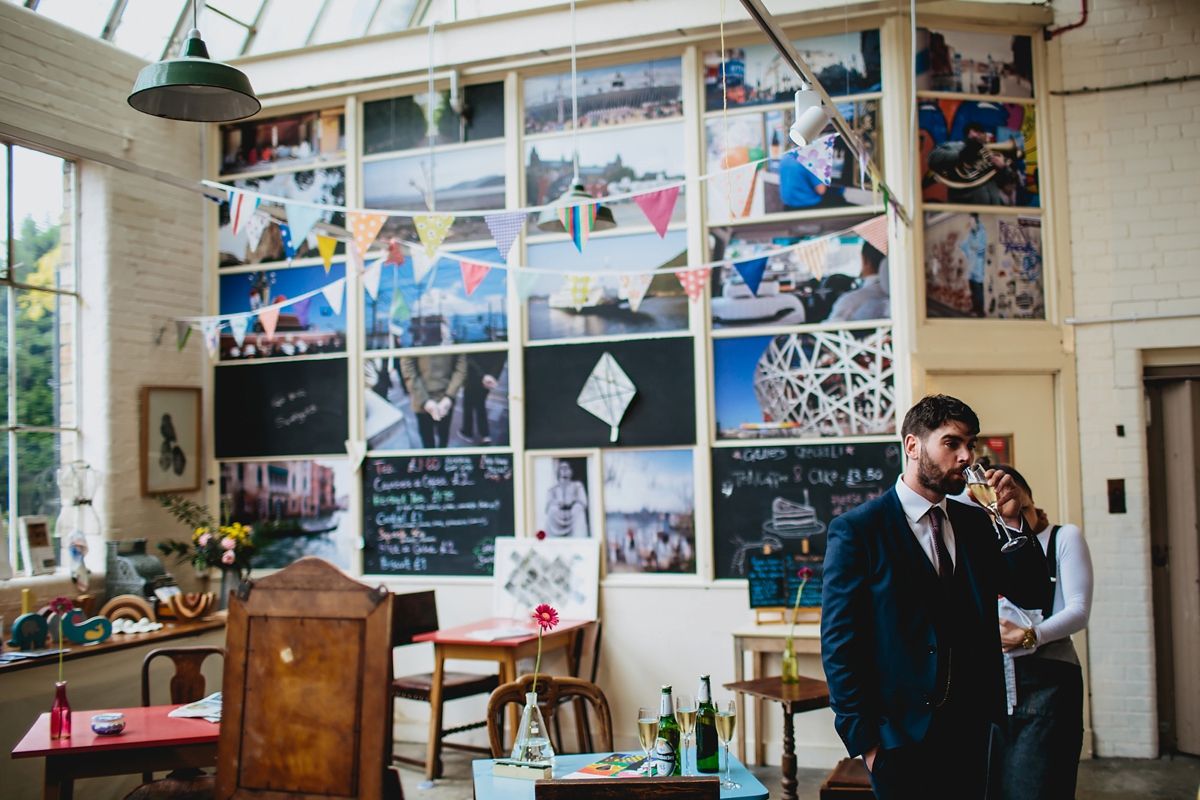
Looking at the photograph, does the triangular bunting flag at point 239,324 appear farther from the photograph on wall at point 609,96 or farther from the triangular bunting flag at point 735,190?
the triangular bunting flag at point 735,190

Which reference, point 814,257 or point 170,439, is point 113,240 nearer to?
point 170,439

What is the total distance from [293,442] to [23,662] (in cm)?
232

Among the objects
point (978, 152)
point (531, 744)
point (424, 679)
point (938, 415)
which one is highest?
point (978, 152)

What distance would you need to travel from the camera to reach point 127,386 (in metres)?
6.46

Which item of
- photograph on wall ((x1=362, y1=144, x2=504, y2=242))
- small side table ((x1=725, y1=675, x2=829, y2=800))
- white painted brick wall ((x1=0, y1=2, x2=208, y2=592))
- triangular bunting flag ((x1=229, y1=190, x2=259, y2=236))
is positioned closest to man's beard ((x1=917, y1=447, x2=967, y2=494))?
small side table ((x1=725, y1=675, x2=829, y2=800))

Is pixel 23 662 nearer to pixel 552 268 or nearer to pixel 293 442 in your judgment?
pixel 293 442

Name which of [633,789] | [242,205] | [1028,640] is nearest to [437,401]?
[242,205]

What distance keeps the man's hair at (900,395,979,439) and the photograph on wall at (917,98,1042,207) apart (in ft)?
11.1

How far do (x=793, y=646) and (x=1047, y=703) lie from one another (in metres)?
2.00

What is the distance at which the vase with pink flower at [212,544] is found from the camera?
6340 millimetres

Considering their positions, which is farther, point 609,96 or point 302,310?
point 302,310

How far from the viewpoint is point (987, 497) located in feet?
8.81

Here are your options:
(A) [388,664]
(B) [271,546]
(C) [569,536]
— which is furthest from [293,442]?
(A) [388,664]

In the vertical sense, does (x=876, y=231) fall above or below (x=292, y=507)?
above
